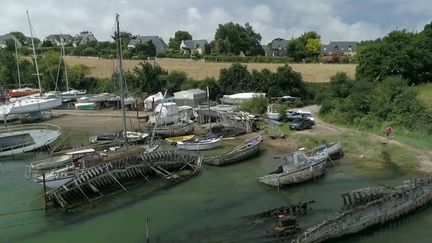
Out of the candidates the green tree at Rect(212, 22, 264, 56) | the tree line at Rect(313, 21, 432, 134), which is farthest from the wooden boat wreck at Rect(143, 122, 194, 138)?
the green tree at Rect(212, 22, 264, 56)

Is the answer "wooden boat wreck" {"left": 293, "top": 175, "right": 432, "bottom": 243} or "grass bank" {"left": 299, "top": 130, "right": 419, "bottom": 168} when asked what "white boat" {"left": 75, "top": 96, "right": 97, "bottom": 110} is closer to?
"grass bank" {"left": 299, "top": 130, "right": 419, "bottom": 168}

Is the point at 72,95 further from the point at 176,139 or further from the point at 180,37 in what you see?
the point at 180,37

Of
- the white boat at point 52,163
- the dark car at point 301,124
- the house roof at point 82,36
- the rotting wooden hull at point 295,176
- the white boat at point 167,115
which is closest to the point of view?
the rotting wooden hull at point 295,176

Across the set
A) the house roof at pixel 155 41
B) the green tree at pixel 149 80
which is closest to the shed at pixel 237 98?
the green tree at pixel 149 80

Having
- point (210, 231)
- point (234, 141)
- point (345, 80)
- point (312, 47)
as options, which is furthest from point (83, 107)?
point (312, 47)

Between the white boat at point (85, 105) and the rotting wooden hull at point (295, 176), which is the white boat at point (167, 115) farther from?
the rotting wooden hull at point (295, 176)

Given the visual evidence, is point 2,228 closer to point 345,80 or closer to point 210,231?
point 210,231

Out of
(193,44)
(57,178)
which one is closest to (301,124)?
(57,178)
